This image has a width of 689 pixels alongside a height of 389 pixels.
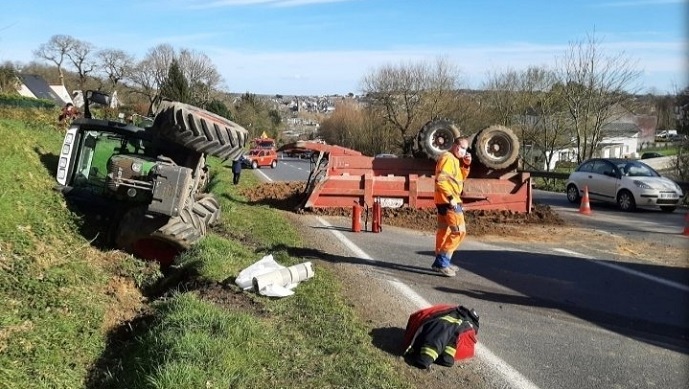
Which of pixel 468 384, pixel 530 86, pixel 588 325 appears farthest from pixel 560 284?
pixel 530 86

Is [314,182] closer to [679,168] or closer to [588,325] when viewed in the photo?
[588,325]

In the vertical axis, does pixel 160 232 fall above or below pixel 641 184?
below

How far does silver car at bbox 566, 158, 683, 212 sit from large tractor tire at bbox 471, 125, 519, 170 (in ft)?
17.1

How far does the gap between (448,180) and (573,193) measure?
12.7m

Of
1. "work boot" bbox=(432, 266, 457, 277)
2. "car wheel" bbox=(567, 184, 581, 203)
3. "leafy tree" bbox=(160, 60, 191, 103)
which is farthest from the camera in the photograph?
"leafy tree" bbox=(160, 60, 191, 103)

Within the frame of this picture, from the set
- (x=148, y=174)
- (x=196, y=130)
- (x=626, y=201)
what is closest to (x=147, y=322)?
(x=148, y=174)

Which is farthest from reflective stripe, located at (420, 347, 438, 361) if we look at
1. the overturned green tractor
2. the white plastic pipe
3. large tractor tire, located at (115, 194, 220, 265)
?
large tractor tire, located at (115, 194, 220, 265)

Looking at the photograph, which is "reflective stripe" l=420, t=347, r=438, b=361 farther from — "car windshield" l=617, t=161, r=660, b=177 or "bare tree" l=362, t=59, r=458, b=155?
"bare tree" l=362, t=59, r=458, b=155

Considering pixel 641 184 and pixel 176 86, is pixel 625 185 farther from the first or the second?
pixel 176 86

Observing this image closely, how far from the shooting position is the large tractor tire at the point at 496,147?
1331 centimetres

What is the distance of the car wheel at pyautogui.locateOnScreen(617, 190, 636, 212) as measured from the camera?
16.8m

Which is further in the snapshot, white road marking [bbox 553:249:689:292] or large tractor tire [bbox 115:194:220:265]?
white road marking [bbox 553:249:689:292]

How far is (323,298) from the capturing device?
21.3 feet

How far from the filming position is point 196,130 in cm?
736
